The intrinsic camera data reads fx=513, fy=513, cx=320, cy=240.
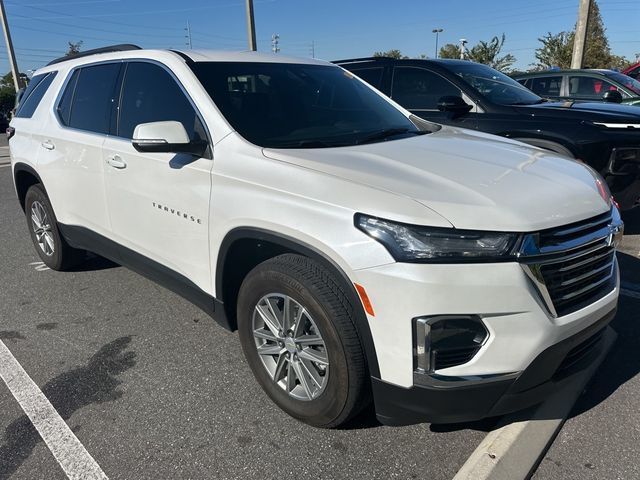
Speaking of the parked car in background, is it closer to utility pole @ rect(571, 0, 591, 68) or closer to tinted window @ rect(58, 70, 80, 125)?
utility pole @ rect(571, 0, 591, 68)

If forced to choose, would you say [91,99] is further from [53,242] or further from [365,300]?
[365,300]

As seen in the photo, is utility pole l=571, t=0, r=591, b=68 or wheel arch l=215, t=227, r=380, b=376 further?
utility pole l=571, t=0, r=591, b=68

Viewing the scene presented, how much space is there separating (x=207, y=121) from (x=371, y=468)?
1.93m

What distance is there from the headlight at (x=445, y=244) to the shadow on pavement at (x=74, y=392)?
6.17 feet

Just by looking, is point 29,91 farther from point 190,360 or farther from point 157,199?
point 190,360

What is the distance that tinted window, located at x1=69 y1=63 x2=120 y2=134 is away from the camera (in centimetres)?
363

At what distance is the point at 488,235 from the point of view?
76.7 inches

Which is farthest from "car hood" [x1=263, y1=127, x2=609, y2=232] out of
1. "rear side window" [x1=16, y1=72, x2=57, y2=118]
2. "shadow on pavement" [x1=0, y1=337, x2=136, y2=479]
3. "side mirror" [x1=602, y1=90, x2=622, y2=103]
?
"side mirror" [x1=602, y1=90, x2=622, y2=103]

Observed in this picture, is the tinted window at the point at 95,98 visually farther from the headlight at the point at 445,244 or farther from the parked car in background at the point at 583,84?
the parked car in background at the point at 583,84

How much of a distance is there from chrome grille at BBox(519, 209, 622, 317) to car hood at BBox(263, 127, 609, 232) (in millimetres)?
54

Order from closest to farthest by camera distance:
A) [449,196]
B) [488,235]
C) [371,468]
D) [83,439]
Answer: [488,235]
[449,196]
[371,468]
[83,439]

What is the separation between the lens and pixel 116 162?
11.1 feet

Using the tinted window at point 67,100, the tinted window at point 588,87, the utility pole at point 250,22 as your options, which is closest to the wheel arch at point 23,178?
the tinted window at point 67,100

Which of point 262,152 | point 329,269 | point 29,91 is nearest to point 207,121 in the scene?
point 262,152
